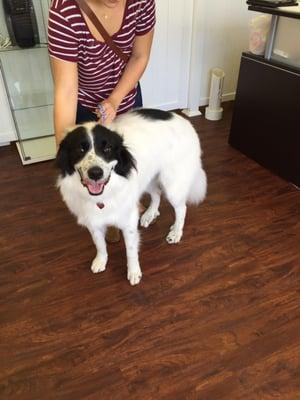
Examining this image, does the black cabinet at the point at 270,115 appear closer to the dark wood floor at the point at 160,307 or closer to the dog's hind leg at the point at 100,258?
the dark wood floor at the point at 160,307

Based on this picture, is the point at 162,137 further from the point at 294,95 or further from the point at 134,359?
the point at 294,95

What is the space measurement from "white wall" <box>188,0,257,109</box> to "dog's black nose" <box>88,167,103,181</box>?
2.24 meters

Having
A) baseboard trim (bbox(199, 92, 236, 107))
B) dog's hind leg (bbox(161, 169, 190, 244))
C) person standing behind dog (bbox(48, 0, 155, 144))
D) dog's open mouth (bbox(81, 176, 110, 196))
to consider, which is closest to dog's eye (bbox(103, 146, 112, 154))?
dog's open mouth (bbox(81, 176, 110, 196))

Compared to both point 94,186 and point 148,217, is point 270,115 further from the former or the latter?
point 94,186

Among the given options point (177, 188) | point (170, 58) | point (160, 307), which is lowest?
point (160, 307)

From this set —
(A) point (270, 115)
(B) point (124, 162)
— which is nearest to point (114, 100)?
(B) point (124, 162)

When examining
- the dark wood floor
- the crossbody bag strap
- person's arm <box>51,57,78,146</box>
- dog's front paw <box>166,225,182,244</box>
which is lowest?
the dark wood floor

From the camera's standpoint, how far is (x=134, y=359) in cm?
139

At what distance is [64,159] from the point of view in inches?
50.3

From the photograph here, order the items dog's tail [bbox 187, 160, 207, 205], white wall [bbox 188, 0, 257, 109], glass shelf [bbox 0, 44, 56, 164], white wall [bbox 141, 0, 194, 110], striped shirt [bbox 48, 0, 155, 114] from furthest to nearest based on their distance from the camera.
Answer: white wall [bbox 188, 0, 257, 109] < white wall [bbox 141, 0, 194, 110] < glass shelf [bbox 0, 44, 56, 164] < dog's tail [bbox 187, 160, 207, 205] < striped shirt [bbox 48, 0, 155, 114]

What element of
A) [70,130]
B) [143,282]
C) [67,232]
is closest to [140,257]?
[143,282]

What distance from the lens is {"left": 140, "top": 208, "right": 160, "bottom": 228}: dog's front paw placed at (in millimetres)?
2049

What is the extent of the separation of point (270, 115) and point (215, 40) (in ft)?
3.76

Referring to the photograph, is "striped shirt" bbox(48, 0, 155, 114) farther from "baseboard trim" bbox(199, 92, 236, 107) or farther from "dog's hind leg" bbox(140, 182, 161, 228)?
"baseboard trim" bbox(199, 92, 236, 107)
